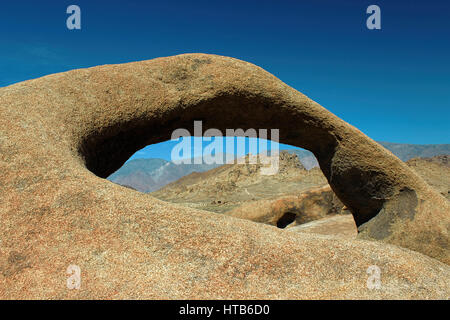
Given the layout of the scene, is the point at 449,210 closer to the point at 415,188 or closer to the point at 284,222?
the point at 415,188

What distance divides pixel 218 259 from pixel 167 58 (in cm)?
340

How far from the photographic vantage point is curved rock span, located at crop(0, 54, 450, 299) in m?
2.64

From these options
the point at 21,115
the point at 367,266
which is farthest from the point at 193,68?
the point at 367,266

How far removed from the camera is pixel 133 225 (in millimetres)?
2926

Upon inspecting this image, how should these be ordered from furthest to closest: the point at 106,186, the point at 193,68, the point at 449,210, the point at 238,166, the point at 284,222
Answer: the point at 238,166 < the point at 284,222 < the point at 449,210 < the point at 193,68 < the point at 106,186

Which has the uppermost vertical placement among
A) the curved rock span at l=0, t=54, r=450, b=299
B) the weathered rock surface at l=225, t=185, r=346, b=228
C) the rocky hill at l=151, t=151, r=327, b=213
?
the curved rock span at l=0, t=54, r=450, b=299

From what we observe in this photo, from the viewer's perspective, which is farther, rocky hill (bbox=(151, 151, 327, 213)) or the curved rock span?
rocky hill (bbox=(151, 151, 327, 213))

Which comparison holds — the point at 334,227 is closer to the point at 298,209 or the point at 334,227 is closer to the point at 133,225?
the point at 298,209

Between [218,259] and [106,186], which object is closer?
[218,259]

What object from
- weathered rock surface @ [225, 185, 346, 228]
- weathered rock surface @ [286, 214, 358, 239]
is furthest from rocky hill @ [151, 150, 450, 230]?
weathered rock surface @ [286, 214, 358, 239]

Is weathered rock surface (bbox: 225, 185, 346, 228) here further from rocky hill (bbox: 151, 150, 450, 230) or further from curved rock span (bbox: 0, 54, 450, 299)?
curved rock span (bbox: 0, 54, 450, 299)

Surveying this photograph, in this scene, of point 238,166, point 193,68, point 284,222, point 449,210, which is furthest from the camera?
point 238,166

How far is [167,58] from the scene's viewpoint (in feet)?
17.0

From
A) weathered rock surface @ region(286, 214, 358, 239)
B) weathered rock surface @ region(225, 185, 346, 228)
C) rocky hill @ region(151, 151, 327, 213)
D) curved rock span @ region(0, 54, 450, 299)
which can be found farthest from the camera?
rocky hill @ region(151, 151, 327, 213)
